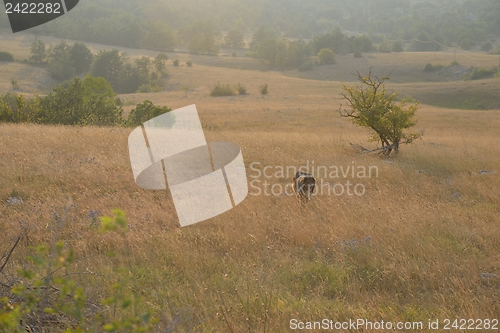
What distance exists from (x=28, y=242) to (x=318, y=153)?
9.89 metres

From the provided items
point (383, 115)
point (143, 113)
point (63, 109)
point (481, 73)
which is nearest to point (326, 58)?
point (481, 73)

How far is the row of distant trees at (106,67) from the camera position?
7956 cm

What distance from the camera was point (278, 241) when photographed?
6.75 metres

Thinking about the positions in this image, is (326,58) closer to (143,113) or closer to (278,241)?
(143,113)

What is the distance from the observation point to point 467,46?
153 metres

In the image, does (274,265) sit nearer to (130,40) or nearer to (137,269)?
(137,269)

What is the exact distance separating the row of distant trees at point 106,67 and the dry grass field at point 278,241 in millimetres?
66770

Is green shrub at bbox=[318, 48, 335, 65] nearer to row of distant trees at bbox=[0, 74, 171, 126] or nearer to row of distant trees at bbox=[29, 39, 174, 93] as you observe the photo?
row of distant trees at bbox=[29, 39, 174, 93]

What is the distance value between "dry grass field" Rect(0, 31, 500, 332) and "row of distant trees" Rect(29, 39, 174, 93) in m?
66.8

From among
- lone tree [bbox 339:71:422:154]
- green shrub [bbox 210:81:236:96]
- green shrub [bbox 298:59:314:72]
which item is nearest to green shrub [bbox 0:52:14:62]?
green shrub [bbox 210:81:236:96]

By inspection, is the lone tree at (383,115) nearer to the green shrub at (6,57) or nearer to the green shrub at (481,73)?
the green shrub at (481,73)

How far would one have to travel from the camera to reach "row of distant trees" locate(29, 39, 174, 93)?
79562 millimetres

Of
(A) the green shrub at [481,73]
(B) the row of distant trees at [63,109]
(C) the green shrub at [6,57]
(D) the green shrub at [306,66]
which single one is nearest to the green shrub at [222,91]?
(B) the row of distant trees at [63,109]

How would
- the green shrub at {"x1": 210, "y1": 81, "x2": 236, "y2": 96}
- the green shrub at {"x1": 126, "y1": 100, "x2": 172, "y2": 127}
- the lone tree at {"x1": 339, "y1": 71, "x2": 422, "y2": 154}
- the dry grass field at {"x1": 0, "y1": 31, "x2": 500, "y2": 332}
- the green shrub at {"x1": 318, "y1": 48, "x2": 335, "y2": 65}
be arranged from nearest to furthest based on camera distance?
the dry grass field at {"x1": 0, "y1": 31, "x2": 500, "y2": 332} → the lone tree at {"x1": 339, "y1": 71, "x2": 422, "y2": 154} → the green shrub at {"x1": 126, "y1": 100, "x2": 172, "y2": 127} → the green shrub at {"x1": 210, "y1": 81, "x2": 236, "y2": 96} → the green shrub at {"x1": 318, "y1": 48, "x2": 335, "y2": 65}
